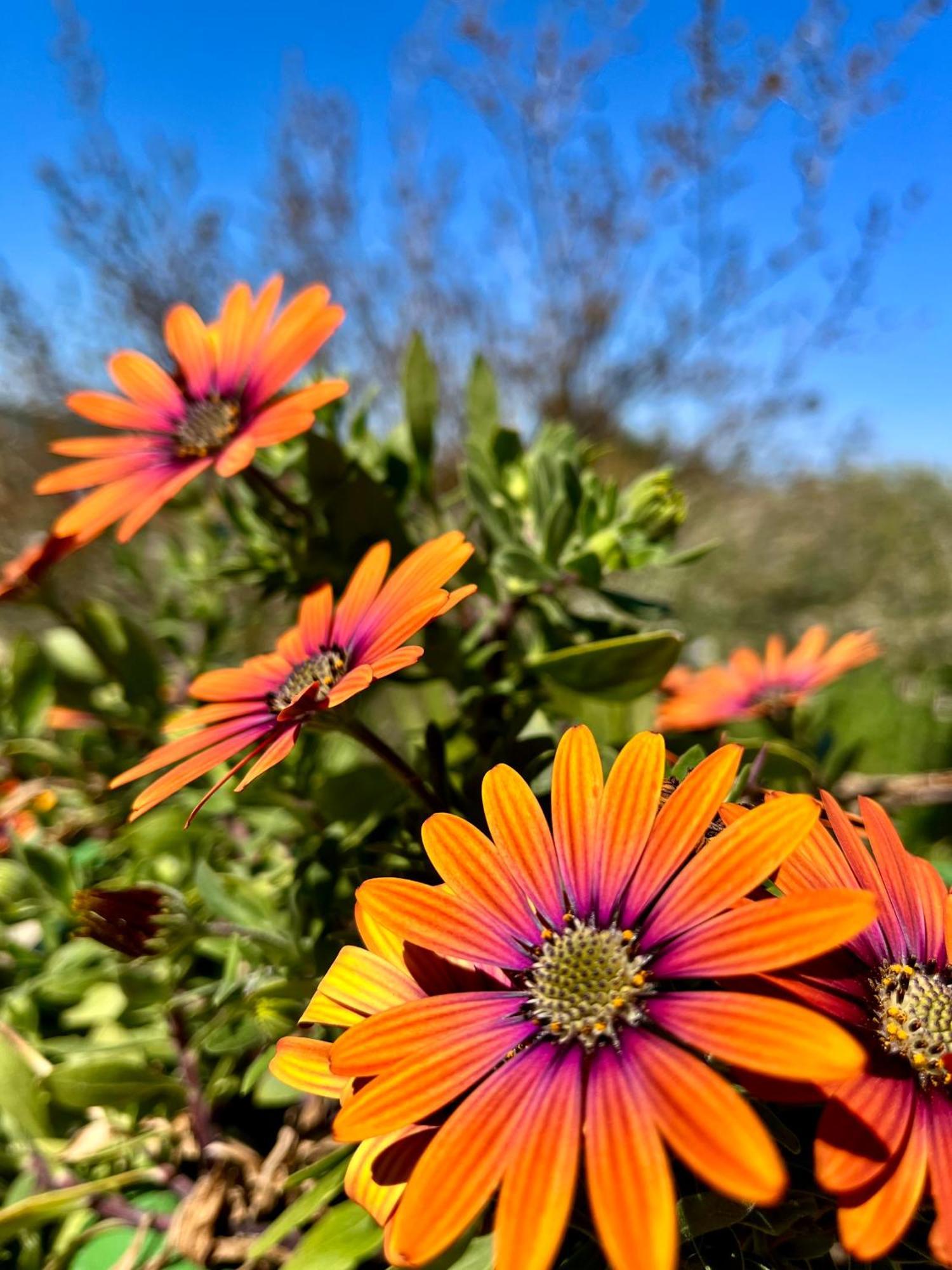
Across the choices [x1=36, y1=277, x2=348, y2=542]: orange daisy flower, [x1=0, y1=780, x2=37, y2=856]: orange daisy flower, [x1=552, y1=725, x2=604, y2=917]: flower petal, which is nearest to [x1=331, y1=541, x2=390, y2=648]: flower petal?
[x1=36, y1=277, x2=348, y2=542]: orange daisy flower

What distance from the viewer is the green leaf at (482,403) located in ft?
2.65

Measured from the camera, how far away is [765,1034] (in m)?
0.29

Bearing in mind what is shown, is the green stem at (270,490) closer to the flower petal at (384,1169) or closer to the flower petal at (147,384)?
the flower petal at (147,384)

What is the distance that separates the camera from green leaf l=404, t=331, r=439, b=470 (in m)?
0.78

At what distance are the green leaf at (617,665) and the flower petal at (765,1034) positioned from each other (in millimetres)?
282

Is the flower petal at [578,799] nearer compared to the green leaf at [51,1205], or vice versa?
the flower petal at [578,799]

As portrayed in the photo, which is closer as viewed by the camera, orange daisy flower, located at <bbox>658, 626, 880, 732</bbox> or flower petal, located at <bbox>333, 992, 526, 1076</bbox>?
flower petal, located at <bbox>333, 992, 526, 1076</bbox>

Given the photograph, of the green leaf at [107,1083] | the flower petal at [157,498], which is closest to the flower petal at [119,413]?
→ the flower petal at [157,498]

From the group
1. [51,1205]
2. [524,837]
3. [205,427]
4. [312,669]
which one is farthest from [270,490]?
[51,1205]

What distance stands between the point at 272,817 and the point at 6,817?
330mm

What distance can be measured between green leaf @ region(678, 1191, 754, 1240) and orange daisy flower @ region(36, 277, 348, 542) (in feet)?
1.60

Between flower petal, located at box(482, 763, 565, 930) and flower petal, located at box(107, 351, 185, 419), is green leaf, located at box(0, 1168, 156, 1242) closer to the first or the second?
flower petal, located at box(482, 763, 565, 930)

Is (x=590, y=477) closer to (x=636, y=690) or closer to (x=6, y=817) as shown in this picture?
(x=636, y=690)

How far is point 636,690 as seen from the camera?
634 millimetres
